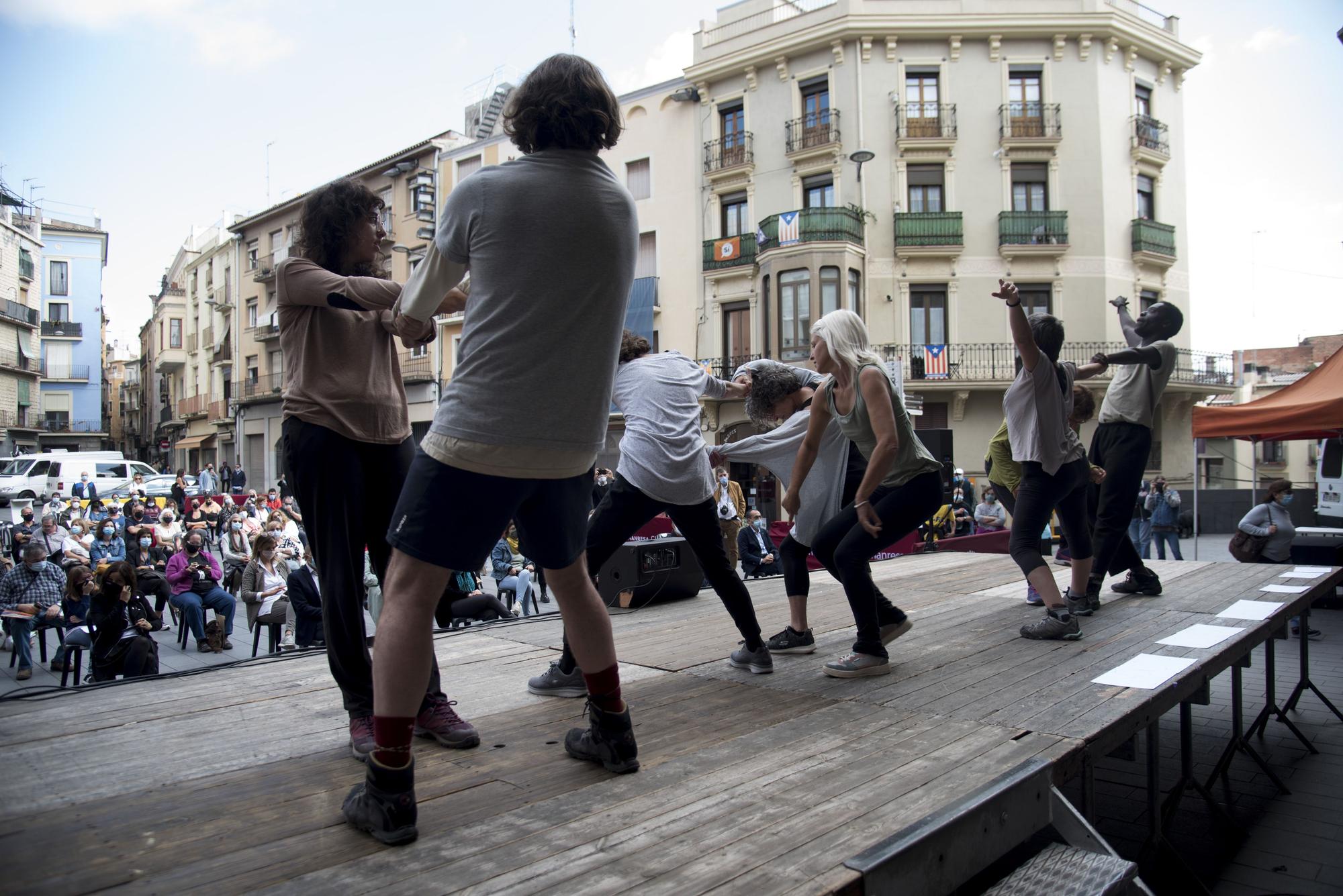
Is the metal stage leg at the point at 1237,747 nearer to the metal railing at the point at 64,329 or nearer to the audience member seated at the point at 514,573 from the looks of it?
the audience member seated at the point at 514,573

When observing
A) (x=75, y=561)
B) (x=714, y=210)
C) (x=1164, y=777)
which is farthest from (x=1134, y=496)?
(x=714, y=210)

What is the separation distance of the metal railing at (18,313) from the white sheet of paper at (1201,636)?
6.31m

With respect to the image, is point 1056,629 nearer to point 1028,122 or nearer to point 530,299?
point 530,299

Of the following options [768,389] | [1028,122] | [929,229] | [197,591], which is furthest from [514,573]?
[1028,122]

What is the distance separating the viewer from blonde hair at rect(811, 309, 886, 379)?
3.74 metres

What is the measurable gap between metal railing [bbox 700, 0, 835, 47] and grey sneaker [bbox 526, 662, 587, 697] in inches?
1097

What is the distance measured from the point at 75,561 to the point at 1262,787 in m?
12.5

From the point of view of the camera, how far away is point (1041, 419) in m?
4.36

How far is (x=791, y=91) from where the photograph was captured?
27266 mm

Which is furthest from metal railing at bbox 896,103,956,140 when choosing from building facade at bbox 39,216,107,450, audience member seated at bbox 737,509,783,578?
building facade at bbox 39,216,107,450

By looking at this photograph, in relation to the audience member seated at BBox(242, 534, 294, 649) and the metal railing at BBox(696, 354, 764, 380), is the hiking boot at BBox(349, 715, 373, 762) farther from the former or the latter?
the metal railing at BBox(696, 354, 764, 380)

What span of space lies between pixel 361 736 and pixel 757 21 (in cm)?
2961

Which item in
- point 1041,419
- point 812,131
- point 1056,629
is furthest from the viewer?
point 812,131

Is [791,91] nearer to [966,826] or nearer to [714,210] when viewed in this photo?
[714,210]
